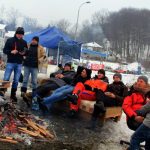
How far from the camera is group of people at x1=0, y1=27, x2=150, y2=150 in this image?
5.85m

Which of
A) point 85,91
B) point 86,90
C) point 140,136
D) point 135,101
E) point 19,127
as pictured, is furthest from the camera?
point 86,90

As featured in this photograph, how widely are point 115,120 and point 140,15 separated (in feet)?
301

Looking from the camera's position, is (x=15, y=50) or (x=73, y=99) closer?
(x=73, y=99)

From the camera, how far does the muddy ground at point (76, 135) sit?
232 inches

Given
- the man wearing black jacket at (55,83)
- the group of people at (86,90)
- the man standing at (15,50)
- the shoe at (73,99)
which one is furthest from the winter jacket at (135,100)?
the man standing at (15,50)

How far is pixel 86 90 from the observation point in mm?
8148

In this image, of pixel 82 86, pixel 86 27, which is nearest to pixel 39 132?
pixel 82 86

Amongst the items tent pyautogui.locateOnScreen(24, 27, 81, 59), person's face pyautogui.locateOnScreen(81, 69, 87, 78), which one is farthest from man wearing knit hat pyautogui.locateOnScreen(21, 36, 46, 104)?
tent pyautogui.locateOnScreen(24, 27, 81, 59)

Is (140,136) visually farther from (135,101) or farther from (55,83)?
(55,83)

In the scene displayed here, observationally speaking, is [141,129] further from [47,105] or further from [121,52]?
[121,52]

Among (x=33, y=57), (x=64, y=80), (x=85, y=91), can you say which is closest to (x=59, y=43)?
(x=33, y=57)

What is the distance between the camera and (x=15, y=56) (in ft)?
29.5

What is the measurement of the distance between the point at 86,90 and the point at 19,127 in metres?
2.28

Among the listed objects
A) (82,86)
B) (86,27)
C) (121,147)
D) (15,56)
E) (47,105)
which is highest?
(86,27)
